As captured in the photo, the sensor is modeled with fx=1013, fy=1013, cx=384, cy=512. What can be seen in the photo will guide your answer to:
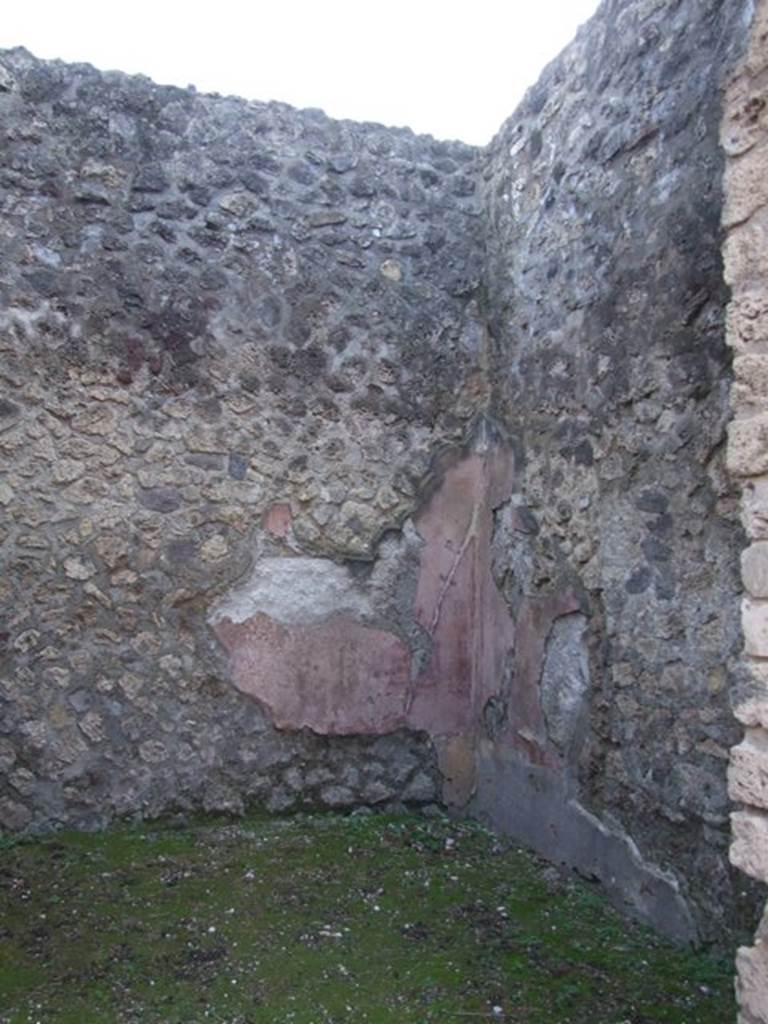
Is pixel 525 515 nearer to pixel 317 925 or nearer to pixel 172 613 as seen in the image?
pixel 172 613

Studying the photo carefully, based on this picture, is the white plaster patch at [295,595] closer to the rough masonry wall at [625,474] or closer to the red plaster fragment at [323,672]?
the red plaster fragment at [323,672]

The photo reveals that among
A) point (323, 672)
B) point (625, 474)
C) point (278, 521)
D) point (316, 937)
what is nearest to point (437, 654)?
point (323, 672)

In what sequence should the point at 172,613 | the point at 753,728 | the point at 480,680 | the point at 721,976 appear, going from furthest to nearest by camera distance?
1. the point at 480,680
2. the point at 172,613
3. the point at 721,976
4. the point at 753,728

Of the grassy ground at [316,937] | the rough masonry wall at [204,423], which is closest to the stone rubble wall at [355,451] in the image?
the rough masonry wall at [204,423]

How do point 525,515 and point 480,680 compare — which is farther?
point 480,680

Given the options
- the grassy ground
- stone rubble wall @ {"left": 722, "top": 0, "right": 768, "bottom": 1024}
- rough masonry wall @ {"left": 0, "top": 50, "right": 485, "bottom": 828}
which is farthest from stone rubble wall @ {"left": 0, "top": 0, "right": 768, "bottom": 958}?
stone rubble wall @ {"left": 722, "top": 0, "right": 768, "bottom": 1024}

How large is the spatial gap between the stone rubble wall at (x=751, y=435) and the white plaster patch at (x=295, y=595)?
2.55 m

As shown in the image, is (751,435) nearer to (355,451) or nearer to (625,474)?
(625,474)

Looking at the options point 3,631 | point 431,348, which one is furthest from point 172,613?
point 431,348

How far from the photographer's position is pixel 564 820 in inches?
145

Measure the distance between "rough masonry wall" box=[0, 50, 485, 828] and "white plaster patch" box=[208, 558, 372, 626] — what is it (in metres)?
0.01

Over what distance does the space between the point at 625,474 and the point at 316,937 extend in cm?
179

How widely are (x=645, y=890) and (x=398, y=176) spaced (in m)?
3.17

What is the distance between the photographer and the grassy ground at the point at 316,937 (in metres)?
2.65
